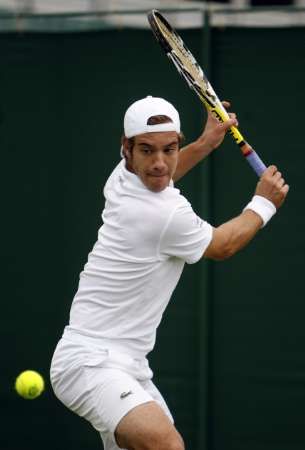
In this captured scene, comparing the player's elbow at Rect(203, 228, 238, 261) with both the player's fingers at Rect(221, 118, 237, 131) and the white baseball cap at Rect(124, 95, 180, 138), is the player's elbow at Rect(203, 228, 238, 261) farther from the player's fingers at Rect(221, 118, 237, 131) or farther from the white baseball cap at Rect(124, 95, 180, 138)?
the player's fingers at Rect(221, 118, 237, 131)

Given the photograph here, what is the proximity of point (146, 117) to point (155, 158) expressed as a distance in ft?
0.56

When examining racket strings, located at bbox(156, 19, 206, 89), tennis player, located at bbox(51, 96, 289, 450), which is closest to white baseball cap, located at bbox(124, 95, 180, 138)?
tennis player, located at bbox(51, 96, 289, 450)

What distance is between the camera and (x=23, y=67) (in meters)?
7.06

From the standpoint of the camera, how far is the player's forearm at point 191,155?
19.1ft

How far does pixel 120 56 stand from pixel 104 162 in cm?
59

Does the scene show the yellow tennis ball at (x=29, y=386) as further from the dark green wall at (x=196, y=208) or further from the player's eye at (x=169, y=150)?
the player's eye at (x=169, y=150)

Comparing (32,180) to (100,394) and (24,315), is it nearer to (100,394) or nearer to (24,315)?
(24,315)

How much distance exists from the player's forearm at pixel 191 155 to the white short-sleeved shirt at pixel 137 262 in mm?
742

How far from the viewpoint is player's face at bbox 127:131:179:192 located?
16.5ft

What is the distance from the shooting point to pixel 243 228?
5.15m

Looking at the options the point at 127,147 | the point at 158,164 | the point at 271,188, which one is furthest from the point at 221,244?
the point at 127,147

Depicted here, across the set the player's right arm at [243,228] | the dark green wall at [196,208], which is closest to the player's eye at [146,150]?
the player's right arm at [243,228]

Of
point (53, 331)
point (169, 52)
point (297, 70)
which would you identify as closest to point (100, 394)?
point (169, 52)

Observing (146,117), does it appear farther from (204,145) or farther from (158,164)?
(204,145)
